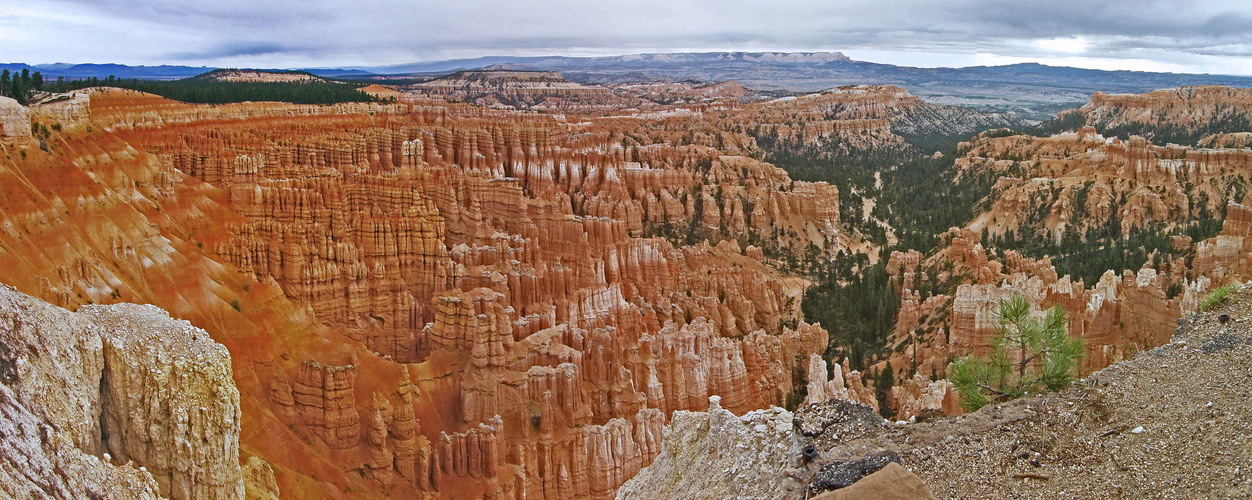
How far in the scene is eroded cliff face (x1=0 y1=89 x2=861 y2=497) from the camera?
17828 millimetres

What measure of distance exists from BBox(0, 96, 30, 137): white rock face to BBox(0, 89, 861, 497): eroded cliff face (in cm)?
30

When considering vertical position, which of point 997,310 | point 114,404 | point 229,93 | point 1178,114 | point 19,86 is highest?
point 229,93

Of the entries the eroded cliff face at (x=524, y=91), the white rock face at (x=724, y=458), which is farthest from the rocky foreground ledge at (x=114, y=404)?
the eroded cliff face at (x=524, y=91)

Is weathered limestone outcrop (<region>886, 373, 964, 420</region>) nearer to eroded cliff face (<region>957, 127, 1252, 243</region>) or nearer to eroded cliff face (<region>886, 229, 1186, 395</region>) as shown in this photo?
eroded cliff face (<region>886, 229, 1186, 395</region>)

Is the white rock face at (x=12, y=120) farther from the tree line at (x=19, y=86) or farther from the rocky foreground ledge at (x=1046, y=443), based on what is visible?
the rocky foreground ledge at (x=1046, y=443)

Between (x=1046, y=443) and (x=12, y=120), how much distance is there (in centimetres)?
1924

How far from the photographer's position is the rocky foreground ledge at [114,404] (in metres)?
9.89

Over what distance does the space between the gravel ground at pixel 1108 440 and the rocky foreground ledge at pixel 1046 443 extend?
0.02 metres

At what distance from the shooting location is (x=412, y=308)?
90.4ft

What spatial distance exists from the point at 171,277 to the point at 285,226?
7.26 m

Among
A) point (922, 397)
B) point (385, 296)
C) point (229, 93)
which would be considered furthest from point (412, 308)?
point (229, 93)

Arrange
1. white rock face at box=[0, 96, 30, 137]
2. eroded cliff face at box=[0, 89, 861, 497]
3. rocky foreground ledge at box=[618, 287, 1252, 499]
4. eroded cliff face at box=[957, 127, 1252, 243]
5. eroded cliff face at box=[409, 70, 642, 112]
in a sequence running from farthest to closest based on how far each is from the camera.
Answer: eroded cliff face at box=[409, 70, 642, 112], eroded cliff face at box=[957, 127, 1252, 243], eroded cliff face at box=[0, 89, 861, 497], white rock face at box=[0, 96, 30, 137], rocky foreground ledge at box=[618, 287, 1252, 499]

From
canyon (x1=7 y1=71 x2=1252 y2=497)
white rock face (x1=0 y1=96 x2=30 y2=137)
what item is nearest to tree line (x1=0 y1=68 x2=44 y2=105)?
canyon (x1=7 y1=71 x2=1252 y2=497)

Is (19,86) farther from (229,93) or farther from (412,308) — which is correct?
(229,93)
